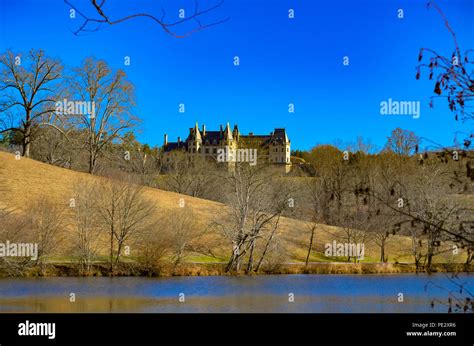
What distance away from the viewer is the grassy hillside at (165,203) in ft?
168

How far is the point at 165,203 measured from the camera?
199 ft

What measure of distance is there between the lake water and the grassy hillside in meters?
10.1

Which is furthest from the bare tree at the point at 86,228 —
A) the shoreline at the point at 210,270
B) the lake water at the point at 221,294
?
the lake water at the point at 221,294

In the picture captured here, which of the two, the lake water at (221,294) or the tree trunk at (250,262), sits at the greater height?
the tree trunk at (250,262)

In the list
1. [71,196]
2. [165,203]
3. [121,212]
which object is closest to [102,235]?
[121,212]

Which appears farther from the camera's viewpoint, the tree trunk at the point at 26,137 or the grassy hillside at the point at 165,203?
the tree trunk at the point at 26,137

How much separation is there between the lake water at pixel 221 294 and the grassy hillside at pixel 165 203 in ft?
33.0

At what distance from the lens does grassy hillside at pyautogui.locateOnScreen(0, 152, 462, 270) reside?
51259 millimetres

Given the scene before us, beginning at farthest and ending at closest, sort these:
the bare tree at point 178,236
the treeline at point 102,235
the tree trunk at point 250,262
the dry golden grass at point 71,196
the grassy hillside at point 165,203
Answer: the dry golden grass at point 71,196
the grassy hillside at point 165,203
the tree trunk at point 250,262
the bare tree at point 178,236
the treeline at point 102,235

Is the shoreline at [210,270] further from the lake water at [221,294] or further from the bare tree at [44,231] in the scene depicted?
the lake water at [221,294]

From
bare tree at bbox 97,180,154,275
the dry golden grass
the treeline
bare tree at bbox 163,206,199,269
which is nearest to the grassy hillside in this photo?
the dry golden grass

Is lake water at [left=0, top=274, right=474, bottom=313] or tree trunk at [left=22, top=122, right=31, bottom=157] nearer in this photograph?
lake water at [left=0, top=274, right=474, bottom=313]

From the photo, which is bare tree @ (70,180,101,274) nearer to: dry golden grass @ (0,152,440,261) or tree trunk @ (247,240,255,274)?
dry golden grass @ (0,152,440,261)
